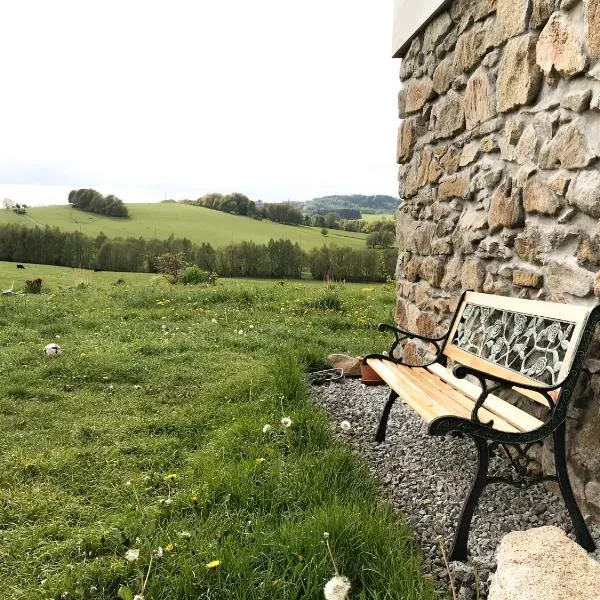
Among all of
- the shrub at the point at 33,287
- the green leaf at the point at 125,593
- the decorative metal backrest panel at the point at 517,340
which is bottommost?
the shrub at the point at 33,287

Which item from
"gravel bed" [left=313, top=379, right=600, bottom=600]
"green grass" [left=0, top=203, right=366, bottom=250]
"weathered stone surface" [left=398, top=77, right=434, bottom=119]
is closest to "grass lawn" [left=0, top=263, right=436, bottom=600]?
"gravel bed" [left=313, top=379, right=600, bottom=600]

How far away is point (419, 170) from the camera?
16.4 feet

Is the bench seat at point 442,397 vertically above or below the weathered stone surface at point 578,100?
below

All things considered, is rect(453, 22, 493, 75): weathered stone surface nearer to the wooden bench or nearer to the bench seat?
the wooden bench

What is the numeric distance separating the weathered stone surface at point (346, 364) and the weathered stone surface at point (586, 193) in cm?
284

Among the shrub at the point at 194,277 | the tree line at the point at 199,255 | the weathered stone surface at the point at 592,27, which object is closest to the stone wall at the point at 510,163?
the weathered stone surface at the point at 592,27

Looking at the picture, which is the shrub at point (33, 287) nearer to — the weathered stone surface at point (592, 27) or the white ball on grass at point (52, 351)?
the white ball on grass at point (52, 351)

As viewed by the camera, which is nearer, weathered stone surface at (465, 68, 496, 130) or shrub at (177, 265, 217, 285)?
weathered stone surface at (465, 68, 496, 130)

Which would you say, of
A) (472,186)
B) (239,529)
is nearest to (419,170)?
(472,186)

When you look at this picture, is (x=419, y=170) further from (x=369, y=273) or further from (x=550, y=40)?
(x=369, y=273)

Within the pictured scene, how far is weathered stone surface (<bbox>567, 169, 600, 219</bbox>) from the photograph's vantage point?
8.63 feet

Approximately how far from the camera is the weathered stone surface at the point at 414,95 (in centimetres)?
477

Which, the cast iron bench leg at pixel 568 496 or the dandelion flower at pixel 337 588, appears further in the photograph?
the cast iron bench leg at pixel 568 496

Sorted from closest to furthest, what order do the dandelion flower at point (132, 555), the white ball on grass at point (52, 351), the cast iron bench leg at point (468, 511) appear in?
the dandelion flower at point (132, 555), the cast iron bench leg at point (468, 511), the white ball on grass at point (52, 351)
